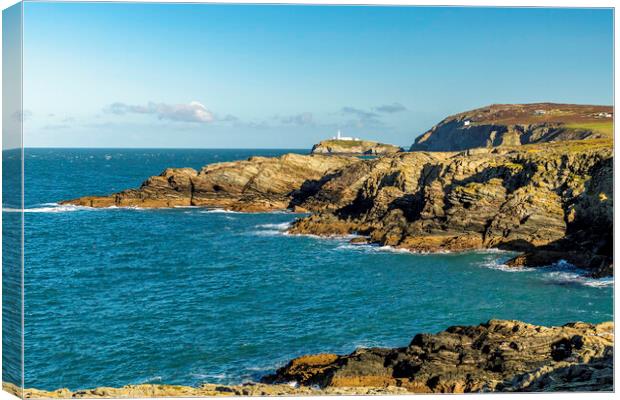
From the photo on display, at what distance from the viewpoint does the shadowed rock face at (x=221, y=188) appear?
79.3m

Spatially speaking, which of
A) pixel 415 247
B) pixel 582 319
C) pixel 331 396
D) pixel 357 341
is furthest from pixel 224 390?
pixel 415 247

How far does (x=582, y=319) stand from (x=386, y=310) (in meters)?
9.37

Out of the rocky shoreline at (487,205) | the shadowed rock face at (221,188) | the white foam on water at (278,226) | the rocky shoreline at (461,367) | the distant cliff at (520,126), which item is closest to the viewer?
the rocky shoreline at (461,367)

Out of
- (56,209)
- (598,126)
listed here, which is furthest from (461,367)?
(598,126)

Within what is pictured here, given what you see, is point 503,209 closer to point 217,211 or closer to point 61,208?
point 217,211

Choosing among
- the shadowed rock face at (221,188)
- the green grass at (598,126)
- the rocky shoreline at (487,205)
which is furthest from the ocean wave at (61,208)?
the green grass at (598,126)

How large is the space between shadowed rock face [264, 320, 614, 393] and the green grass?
62.5m

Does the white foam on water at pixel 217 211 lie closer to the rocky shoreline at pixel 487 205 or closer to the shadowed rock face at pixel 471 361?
the rocky shoreline at pixel 487 205

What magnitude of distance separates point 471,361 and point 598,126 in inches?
2816

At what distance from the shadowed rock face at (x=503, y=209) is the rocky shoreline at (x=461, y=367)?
64.9 ft

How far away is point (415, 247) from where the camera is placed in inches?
1903

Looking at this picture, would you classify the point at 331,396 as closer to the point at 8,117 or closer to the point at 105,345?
the point at 8,117

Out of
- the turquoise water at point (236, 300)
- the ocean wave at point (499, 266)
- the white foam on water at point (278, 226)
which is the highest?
the white foam on water at point (278, 226)

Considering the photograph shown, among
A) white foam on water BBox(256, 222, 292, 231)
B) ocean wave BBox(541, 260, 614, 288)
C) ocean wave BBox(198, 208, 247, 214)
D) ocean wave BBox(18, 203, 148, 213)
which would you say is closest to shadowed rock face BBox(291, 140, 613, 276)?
ocean wave BBox(541, 260, 614, 288)
